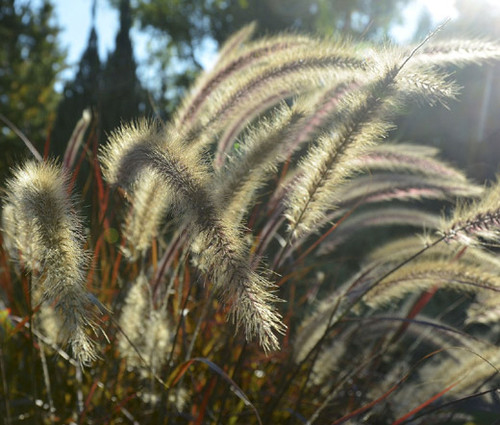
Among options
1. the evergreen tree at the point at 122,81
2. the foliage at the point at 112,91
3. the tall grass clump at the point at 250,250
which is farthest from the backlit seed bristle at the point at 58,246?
the evergreen tree at the point at 122,81

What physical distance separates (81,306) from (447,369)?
1405 mm

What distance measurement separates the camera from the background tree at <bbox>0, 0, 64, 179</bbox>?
39.9 feet

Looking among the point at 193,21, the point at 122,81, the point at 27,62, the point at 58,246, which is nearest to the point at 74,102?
the point at 122,81

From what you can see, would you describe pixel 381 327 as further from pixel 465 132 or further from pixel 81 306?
pixel 465 132

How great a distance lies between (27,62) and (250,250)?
14148 millimetres

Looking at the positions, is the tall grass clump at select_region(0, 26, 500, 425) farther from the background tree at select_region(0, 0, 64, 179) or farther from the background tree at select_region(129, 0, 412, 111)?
the background tree at select_region(129, 0, 412, 111)

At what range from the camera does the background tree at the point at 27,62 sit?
12.2 metres

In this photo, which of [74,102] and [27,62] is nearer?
[74,102]

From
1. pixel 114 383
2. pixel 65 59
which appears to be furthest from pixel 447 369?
pixel 65 59

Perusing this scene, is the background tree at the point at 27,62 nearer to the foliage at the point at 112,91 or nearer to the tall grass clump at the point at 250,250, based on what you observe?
the foliage at the point at 112,91

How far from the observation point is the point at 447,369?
176 cm

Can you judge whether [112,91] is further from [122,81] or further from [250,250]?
[250,250]

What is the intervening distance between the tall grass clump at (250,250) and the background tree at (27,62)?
10.4m

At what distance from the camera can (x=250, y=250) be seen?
1409mm
